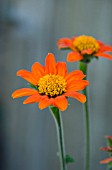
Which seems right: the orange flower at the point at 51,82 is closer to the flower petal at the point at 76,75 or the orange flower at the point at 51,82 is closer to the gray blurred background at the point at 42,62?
the flower petal at the point at 76,75

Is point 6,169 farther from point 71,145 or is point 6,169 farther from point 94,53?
point 94,53

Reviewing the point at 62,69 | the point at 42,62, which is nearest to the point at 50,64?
the point at 62,69

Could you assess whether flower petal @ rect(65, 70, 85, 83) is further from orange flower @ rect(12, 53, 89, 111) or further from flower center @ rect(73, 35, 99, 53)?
flower center @ rect(73, 35, 99, 53)

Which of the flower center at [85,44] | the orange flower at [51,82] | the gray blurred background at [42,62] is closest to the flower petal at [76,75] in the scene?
the orange flower at [51,82]

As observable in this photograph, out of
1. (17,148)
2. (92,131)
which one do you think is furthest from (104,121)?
(17,148)

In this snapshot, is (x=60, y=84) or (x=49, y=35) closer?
(x=60, y=84)

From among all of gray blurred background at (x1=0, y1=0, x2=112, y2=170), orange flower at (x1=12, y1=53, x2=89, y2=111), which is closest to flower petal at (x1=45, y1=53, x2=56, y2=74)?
orange flower at (x1=12, y1=53, x2=89, y2=111)

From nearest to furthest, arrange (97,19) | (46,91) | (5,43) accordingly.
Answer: (46,91), (97,19), (5,43)

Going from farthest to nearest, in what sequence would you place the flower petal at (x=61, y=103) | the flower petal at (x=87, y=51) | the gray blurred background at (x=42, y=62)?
the gray blurred background at (x=42, y=62)
the flower petal at (x=87, y=51)
the flower petal at (x=61, y=103)
